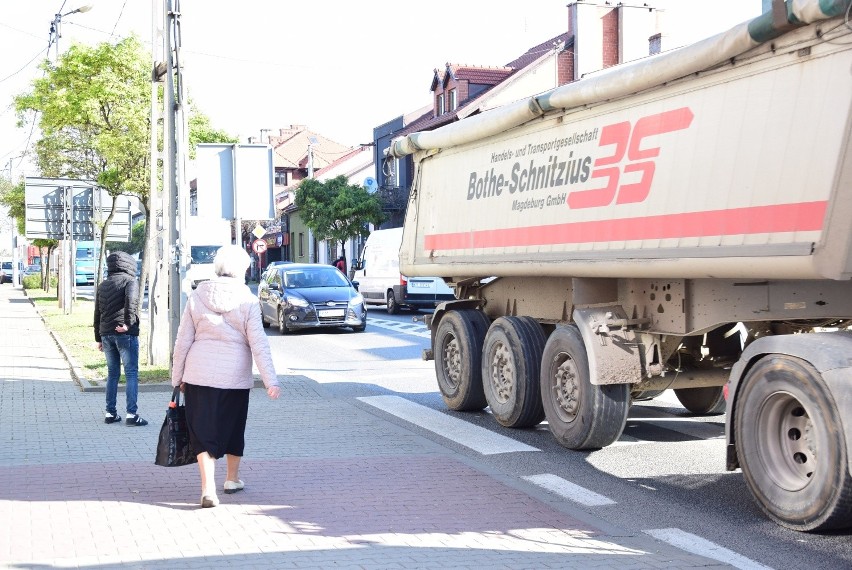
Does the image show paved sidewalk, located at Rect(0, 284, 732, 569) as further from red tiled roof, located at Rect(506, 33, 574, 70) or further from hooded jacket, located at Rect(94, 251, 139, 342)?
red tiled roof, located at Rect(506, 33, 574, 70)

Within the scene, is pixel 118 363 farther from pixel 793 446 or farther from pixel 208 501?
pixel 793 446

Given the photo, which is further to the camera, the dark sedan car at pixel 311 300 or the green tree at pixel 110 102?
the green tree at pixel 110 102

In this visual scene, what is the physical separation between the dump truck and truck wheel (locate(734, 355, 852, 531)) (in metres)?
0.01

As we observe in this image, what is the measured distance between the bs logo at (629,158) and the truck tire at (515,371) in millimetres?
1766

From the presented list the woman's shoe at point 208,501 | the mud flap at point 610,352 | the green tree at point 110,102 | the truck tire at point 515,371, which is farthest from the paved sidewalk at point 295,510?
the green tree at point 110,102

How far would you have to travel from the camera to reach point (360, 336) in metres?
23.2

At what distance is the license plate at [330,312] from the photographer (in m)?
23.8

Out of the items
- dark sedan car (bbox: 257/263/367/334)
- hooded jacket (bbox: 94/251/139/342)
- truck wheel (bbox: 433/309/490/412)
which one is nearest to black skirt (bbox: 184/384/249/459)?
hooded jacket (bbox: 94/251/139/342)

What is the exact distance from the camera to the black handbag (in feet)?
23.1

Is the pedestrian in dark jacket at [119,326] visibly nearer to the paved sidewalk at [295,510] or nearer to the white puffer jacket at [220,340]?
the paved sidewalk at [295,510]

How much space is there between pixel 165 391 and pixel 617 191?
7219 mm

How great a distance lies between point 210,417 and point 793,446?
11.6 ft

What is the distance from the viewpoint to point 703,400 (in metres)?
10.9

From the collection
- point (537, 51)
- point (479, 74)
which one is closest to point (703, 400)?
point (479, 74)
